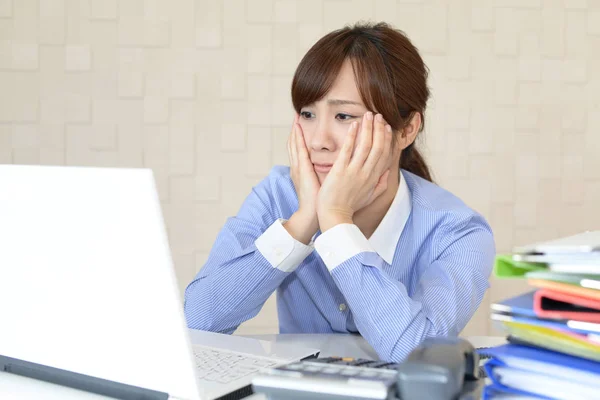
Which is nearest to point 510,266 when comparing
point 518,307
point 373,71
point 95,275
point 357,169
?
point 518,307

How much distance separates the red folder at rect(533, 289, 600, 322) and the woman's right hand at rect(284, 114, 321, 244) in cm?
85

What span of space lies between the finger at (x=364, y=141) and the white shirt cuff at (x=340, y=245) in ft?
0.81

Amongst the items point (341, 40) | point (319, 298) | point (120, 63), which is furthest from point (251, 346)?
point (120, 63)

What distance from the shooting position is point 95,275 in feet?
2.63

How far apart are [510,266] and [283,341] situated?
0.75m

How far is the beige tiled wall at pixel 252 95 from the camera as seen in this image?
260 cm

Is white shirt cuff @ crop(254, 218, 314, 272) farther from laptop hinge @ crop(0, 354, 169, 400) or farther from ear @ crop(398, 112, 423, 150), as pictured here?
laptop hinge @ crop(0, 354, 169, 400)

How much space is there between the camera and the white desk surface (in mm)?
889

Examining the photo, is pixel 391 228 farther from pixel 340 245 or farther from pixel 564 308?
pixel 564 308

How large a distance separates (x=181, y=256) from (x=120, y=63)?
723 mm

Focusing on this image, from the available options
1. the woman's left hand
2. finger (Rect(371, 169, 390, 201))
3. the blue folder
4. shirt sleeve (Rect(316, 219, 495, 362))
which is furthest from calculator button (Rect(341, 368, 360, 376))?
finger (Rect(371, 169, 390, 201))

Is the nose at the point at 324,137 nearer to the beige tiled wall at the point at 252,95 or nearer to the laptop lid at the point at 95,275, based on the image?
the laptop lid at the point at 95,275

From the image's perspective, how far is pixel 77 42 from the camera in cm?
260

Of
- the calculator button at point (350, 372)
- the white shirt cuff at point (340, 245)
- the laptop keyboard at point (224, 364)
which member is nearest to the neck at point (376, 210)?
the white shirt cuff at point (340, 245)
